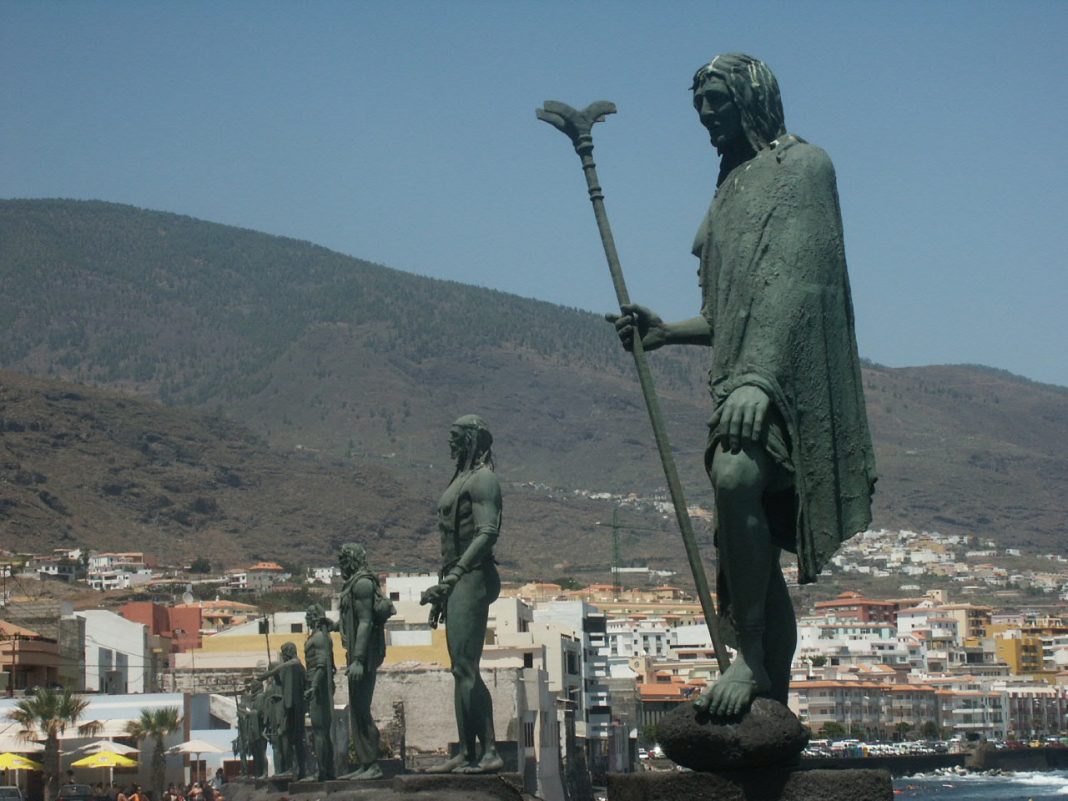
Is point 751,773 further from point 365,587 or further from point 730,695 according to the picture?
A: point 365,587

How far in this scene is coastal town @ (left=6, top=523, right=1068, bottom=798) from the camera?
168 ft

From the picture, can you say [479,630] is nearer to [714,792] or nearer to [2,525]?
[714,792]

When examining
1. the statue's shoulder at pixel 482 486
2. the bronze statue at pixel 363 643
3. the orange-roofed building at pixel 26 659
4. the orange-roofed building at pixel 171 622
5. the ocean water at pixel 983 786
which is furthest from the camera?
the ocean water at pixel 983 786

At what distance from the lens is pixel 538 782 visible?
5062 cm

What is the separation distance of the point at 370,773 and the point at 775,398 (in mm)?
9477

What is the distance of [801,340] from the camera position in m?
5.26

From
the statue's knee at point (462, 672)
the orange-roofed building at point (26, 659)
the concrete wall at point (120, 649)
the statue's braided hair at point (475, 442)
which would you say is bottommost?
the statue's knee at point (462, 672)

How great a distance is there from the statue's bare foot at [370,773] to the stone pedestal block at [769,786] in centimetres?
900

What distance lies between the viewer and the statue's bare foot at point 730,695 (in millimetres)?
5016

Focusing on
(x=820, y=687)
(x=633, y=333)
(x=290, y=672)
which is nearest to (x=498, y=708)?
(x=290, y=672)

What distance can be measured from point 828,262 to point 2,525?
193282 millimetres

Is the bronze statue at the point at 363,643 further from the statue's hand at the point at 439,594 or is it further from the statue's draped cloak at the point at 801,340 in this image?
the statue's draped cloak at the point at 801,340

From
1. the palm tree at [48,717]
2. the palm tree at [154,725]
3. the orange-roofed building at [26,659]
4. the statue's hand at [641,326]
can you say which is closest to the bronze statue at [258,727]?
the palm tree at [48,717]

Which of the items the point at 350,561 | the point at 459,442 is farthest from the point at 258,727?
the point at 459,442
